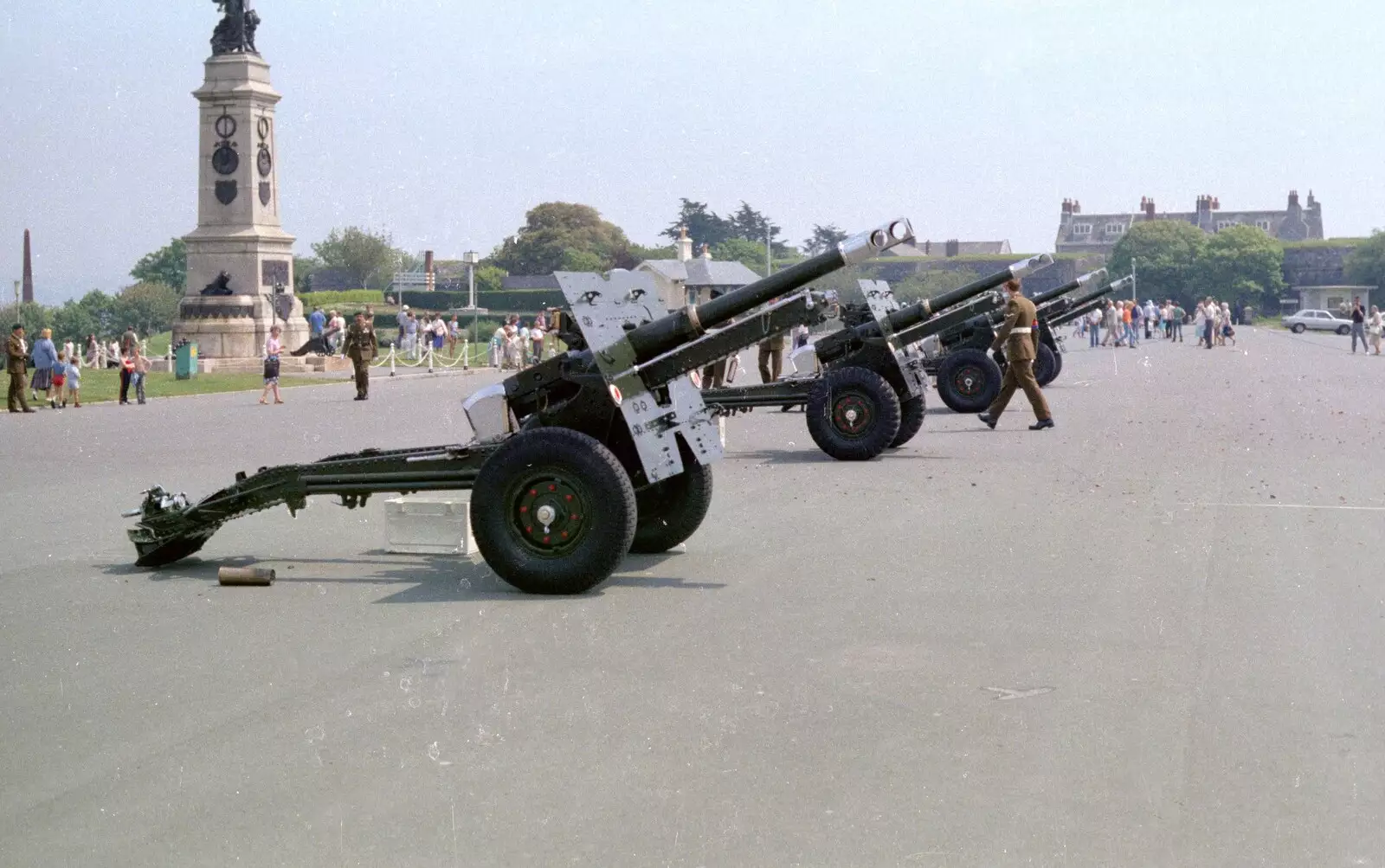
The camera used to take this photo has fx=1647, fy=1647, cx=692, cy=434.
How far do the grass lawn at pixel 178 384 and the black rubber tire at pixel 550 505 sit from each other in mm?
24803

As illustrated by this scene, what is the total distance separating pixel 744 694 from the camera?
666cm

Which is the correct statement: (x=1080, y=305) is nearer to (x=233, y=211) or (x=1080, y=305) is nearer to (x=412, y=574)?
(x=412, y=574)

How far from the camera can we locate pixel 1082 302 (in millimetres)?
30266

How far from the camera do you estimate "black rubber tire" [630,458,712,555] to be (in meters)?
10.2

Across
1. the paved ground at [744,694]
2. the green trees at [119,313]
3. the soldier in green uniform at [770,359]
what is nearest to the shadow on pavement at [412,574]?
the paved ground at [744,694]

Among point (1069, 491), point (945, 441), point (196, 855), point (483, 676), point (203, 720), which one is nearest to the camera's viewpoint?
point (196, 855)

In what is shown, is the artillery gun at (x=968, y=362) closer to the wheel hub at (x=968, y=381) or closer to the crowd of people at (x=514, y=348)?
the wheel hub at (x=968, y=381)

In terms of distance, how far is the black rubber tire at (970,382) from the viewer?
74.3 ft

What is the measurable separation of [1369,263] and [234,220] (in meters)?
124

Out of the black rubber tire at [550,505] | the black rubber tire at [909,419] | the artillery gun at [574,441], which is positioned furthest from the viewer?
the black rubber tire at [909,419]

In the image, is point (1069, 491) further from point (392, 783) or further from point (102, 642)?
point (392, 783)

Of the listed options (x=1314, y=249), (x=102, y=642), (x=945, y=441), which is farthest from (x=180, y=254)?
(x=102, y=642)

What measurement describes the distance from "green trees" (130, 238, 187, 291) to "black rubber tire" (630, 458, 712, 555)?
390ft

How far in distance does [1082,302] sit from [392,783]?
26348 millimetres
